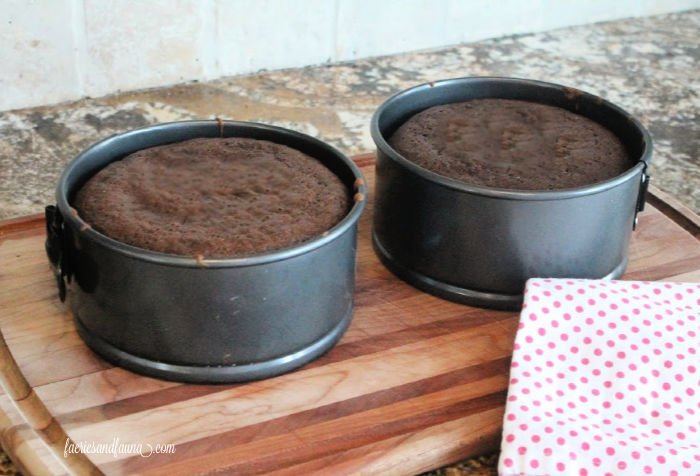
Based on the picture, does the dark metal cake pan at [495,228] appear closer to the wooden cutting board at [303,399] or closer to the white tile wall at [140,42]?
the wooden cutting board at [303,399]

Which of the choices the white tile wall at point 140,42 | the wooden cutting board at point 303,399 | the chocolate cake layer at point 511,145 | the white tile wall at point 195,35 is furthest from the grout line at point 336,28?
the wooden cutting board at point 303,399

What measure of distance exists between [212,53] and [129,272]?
0.76 metres

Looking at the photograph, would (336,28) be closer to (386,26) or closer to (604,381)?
(386,26)

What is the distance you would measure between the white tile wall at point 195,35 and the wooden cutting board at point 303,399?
483mm

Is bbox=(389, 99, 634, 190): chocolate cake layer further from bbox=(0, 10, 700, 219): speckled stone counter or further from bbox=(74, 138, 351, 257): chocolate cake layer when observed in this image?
bbox=(0, 10, 700, 219): speckled stone counter

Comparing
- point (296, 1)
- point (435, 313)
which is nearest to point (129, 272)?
point (435, 313)

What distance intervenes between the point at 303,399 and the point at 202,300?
114mm

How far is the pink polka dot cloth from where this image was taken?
72 centimetres

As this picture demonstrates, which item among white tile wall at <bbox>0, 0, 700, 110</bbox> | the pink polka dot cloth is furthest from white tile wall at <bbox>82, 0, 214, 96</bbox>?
the pink polka dot cloth

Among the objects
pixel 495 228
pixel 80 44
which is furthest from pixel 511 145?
pixel 80 44

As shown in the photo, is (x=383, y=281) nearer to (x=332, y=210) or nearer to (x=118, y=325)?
(x=332, y=210)

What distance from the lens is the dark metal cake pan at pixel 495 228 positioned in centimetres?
85

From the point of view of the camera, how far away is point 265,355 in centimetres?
80

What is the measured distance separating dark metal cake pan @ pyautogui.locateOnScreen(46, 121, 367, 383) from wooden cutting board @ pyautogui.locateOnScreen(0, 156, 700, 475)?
17mm
